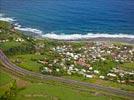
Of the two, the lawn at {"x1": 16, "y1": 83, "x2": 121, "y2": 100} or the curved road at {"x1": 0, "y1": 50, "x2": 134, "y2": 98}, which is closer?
the lawn at {"x1": 16, "y1": 83, "x2": 121, "y2": 100}

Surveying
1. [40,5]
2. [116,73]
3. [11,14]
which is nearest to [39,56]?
[116,73]

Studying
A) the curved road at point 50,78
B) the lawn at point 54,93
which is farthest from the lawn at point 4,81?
the lawn at point 54,93

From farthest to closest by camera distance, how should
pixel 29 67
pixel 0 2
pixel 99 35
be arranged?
pixel 0 2 → pixel 99 35 → pixel 29 67

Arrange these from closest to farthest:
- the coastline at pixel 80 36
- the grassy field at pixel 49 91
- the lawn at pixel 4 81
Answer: the grassy field at pixel 49 91 < the lawn at pixel 4 81 < the coastline at pixel 80 36

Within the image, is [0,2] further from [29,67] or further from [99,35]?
[29,67]

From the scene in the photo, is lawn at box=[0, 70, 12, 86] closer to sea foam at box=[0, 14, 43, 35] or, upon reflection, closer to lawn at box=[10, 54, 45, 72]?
lawn at box=[10, 54, 45, 72]

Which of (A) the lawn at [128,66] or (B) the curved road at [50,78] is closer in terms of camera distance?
(B) the curved road at [50,78]

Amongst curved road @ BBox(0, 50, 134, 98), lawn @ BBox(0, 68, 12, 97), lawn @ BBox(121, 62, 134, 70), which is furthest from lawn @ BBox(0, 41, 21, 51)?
lawn @ BBox(121, 62, 134, 70)

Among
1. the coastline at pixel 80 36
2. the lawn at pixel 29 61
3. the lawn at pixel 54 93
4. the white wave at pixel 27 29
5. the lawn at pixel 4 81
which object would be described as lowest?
the lawn at pixel 54 93

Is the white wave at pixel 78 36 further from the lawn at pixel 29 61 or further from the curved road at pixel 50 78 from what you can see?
the curved road at pixel 50 78
